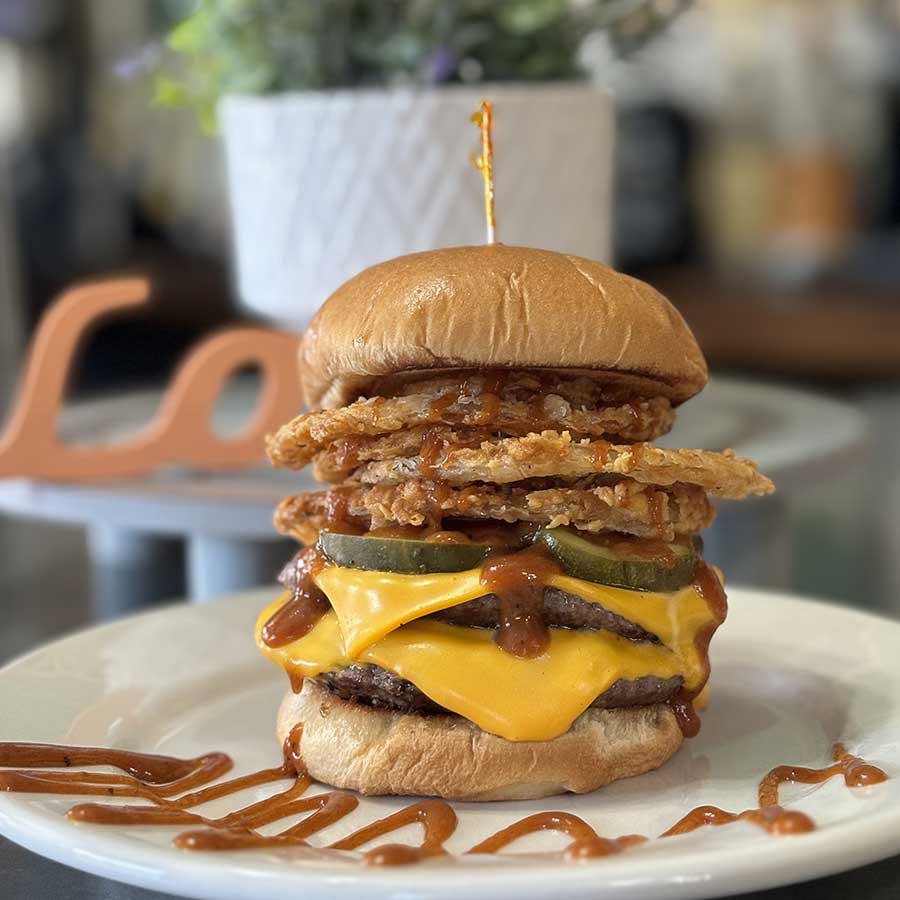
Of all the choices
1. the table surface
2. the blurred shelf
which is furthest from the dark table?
the blurred shelf

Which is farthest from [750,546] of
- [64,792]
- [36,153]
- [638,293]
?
[36,153]

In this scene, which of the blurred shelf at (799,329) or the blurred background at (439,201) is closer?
the blurred background at (439,201)

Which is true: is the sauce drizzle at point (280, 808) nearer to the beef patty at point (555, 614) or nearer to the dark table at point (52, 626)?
the dark table at point (52, 626)

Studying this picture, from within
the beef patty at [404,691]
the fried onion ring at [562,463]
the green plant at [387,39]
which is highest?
the green plant at [387,39]

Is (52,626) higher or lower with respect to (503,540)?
lower

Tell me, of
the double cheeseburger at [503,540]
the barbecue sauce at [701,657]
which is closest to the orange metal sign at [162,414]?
the double cheeseburger at [503,540]

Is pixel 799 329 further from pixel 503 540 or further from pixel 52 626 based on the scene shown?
pixel 503 540

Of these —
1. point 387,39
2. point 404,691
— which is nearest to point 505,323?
point 404,691

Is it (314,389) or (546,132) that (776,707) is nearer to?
(314,389)
